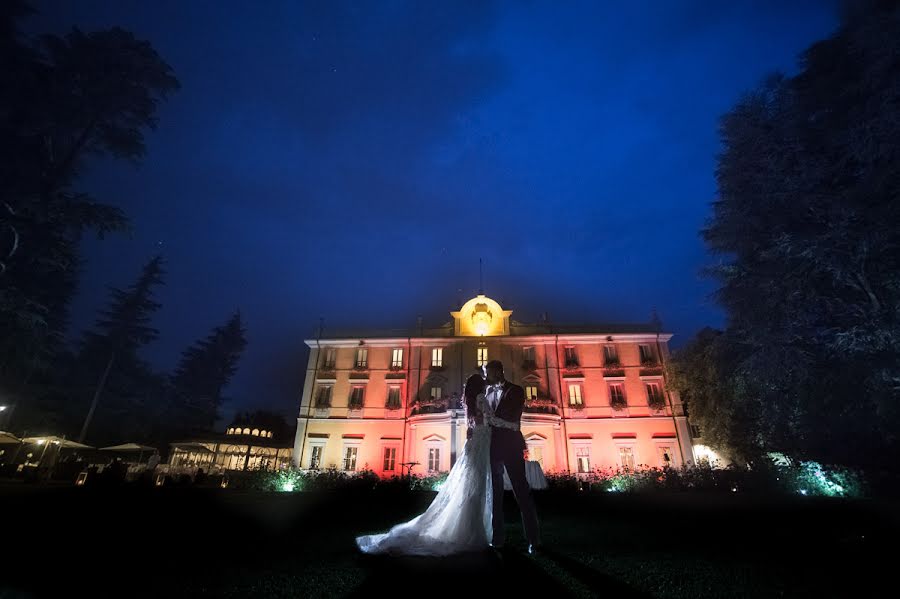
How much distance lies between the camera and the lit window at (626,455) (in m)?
25.3

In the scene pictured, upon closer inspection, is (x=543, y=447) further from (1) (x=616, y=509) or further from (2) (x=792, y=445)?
(1) (x=616, y=509)

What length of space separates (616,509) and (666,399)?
20.7 metres

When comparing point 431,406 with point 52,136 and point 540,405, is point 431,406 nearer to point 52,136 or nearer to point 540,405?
point 540,405

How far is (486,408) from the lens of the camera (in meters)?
5.27

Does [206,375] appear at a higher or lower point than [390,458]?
higher

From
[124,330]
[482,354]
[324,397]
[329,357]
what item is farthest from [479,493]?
[124,330]

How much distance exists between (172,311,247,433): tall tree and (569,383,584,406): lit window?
3502 centimetres

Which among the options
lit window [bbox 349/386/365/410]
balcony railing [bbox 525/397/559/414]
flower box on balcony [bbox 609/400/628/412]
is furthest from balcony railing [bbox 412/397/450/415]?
flower box on balcony [bbox 609/400/628/412]

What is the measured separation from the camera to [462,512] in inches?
185

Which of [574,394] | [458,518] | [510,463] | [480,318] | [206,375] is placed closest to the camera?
[458,518]

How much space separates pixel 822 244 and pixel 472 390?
12939mm

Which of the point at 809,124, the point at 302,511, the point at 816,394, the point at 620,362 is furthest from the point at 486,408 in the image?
the point at 620,362

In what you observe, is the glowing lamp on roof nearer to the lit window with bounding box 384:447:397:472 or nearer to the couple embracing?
the lit window with bounding box 384:447:397:472

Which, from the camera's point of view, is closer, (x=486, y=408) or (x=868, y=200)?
(x=486, y=408)
